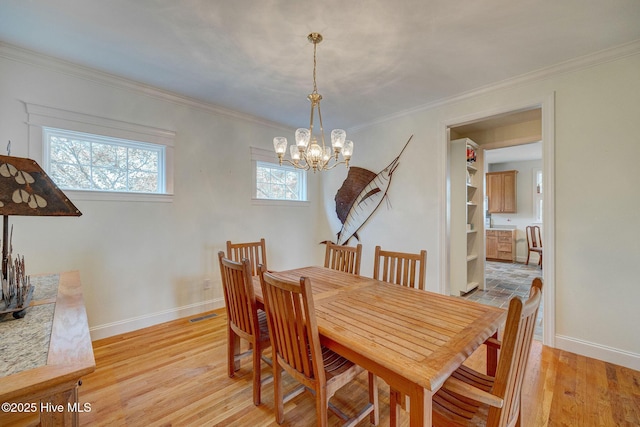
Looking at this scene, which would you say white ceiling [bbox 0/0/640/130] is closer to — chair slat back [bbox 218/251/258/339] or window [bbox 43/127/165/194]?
window [bbox 43/127/165/194]

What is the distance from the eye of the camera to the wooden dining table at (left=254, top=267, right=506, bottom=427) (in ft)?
3.23

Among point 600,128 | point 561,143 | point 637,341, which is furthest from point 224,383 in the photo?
point 600,128

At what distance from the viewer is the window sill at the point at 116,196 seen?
8.05 feet

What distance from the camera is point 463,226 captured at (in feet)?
12.5

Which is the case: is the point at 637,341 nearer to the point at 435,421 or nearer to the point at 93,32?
the point at 435,421

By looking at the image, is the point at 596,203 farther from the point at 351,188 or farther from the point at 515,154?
the point at 515,154

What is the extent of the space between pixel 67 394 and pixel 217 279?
2.68 metres

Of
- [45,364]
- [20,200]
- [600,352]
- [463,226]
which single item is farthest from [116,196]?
[600,352]

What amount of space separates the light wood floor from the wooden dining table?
2.30 feet

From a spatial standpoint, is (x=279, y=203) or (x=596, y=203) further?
(x=279, y=203)

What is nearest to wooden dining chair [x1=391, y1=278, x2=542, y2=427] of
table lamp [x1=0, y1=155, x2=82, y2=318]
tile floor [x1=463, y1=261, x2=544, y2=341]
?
table lamp [x1=0, y1=155, x2=82, y2=318]

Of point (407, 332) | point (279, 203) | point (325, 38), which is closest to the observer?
point (407, 332)

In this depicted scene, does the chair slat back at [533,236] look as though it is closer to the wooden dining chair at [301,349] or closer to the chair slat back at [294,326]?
the wooden dining chair at [301,349]

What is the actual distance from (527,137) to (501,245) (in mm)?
3957
